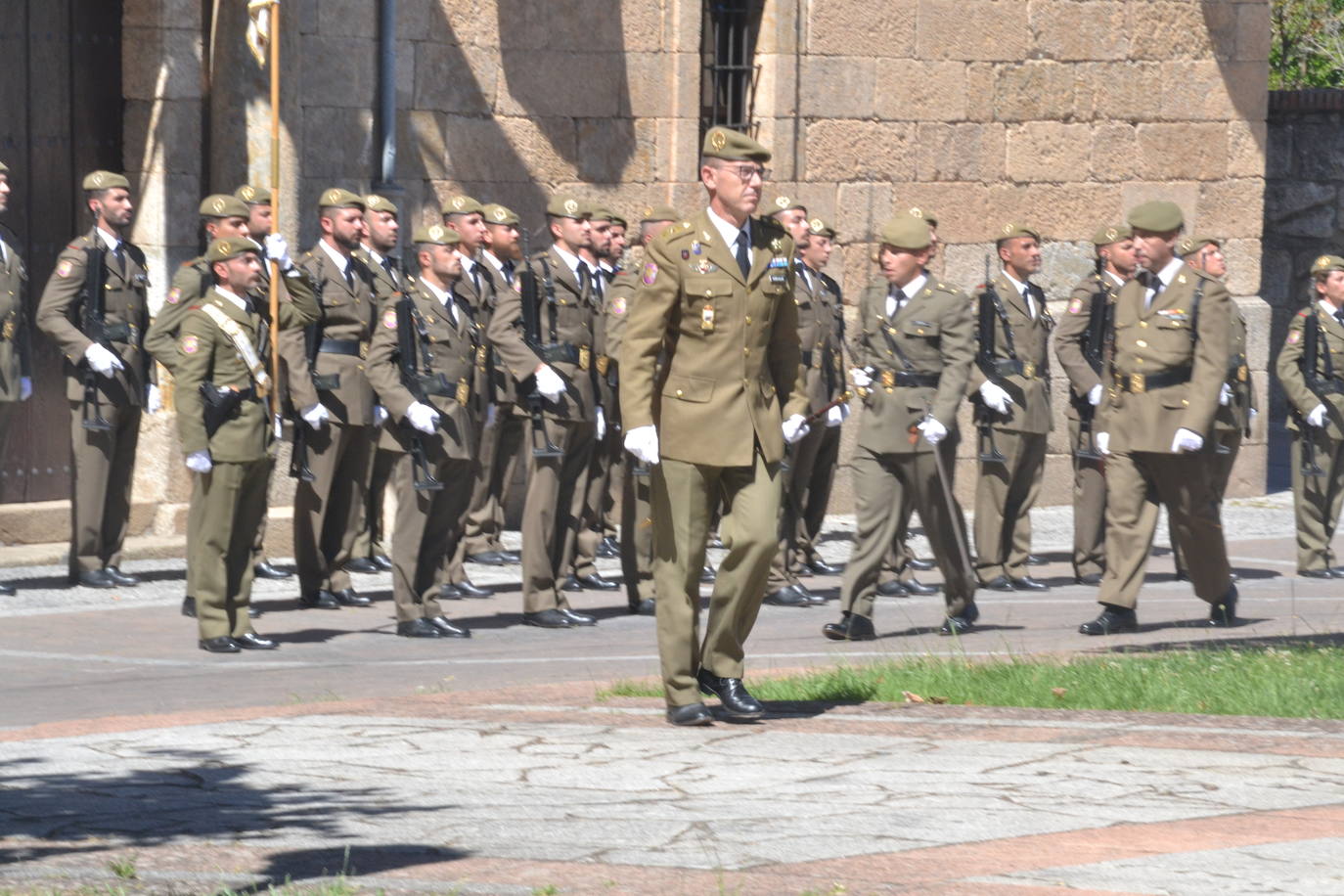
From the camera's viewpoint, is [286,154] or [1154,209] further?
[286,154]

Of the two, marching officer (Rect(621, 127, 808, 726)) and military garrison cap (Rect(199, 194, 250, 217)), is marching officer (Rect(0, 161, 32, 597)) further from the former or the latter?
marching officer (Rect(621, 127, 808, 726))

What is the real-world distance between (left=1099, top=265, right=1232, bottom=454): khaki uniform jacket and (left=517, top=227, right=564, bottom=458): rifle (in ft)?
8.85

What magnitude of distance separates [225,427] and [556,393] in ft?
6.33

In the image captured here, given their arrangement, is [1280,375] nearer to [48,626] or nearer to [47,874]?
[48,626]

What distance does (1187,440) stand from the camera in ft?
35.3

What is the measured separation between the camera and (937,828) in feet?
20.1

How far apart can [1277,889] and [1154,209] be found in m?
6.05

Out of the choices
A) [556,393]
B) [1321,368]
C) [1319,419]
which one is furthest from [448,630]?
[1321,368]

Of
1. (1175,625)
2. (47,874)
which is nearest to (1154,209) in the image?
(1175,625)

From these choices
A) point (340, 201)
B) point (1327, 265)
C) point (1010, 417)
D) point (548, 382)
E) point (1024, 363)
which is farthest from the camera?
point (1327, 265)

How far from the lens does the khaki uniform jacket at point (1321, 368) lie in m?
13.9

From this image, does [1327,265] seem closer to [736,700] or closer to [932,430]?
[932,430]

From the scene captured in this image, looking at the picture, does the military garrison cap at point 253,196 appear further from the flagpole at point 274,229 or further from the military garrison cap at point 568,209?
the military garrison cap at point 568,209

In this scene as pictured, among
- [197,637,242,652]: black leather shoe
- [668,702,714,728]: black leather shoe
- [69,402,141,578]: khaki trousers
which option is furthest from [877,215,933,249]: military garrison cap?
[69,402,141,578]: khaki trousers
